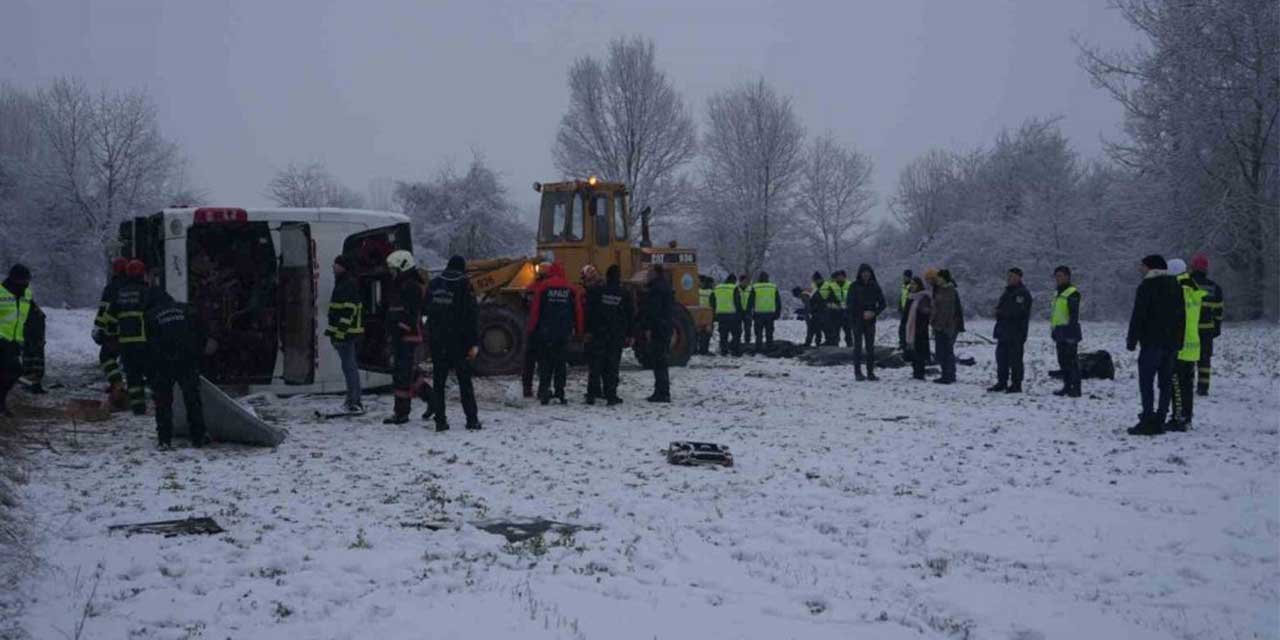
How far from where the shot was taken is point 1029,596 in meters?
4.85

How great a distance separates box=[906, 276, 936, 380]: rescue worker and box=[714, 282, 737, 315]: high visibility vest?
5375 mm

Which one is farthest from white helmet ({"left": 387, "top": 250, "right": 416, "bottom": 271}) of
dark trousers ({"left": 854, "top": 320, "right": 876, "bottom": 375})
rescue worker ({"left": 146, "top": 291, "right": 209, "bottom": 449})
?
dark trousers ({"left": 854, "top": 320, "right": 876, "bottom": 375})

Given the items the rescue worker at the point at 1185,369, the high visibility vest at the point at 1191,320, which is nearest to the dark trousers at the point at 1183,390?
the rescue worker at the point at 1185,369

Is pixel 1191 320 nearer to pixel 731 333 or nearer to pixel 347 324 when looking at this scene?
pixel 347 324

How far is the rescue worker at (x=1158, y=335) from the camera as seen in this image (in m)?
9.30

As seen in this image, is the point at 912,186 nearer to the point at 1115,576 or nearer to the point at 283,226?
the point at 283,226

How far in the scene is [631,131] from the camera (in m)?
43.9

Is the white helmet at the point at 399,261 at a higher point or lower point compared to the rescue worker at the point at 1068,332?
higher

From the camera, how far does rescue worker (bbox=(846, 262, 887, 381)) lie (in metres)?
14.6

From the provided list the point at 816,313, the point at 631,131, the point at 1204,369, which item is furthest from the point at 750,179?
the point at 1204,369

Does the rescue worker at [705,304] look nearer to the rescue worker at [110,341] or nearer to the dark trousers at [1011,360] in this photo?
the dark trousers at [1011,360]

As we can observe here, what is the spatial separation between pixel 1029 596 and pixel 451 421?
697cm

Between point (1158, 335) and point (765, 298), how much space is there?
1134cm

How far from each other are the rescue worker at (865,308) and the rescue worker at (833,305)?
513 cm
